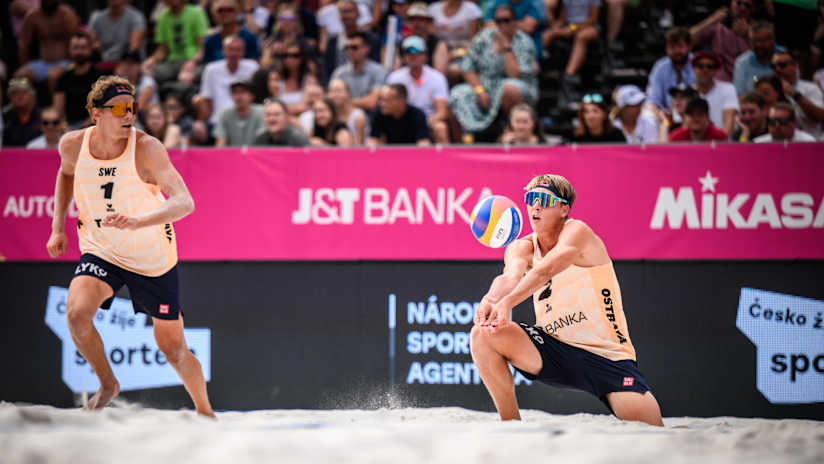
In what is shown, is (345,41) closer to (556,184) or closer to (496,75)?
(496,75)

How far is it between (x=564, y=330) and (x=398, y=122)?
414 centimetres

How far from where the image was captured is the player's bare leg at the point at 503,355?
4906 mm

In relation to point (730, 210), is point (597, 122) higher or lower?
higher

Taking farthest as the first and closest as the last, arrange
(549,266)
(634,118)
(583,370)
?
(634,118) < (583,370) < (549,266)

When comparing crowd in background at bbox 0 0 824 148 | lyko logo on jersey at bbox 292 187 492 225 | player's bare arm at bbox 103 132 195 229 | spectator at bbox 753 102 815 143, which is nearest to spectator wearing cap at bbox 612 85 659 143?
crowd in background at bbox 0 0 824 148

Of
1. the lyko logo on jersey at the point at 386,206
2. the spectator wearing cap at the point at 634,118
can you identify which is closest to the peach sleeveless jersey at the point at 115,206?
the lyko logo on jersey at the point at 386,206

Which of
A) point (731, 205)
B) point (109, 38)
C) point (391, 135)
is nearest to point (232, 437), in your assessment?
point (731, 205)

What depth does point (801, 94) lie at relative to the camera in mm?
8328

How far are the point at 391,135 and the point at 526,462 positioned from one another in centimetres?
567

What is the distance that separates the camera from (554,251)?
484 cm

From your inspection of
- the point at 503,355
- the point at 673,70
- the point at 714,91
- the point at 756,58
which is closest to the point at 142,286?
the point at 503,355

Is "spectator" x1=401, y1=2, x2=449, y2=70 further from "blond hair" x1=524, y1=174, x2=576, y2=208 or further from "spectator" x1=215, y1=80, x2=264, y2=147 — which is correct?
"blond hair" x1=524, y1=174, x2=576, y2=208

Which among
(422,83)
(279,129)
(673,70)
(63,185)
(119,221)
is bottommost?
(119,221)

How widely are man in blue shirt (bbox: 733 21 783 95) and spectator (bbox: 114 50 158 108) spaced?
6.51m
